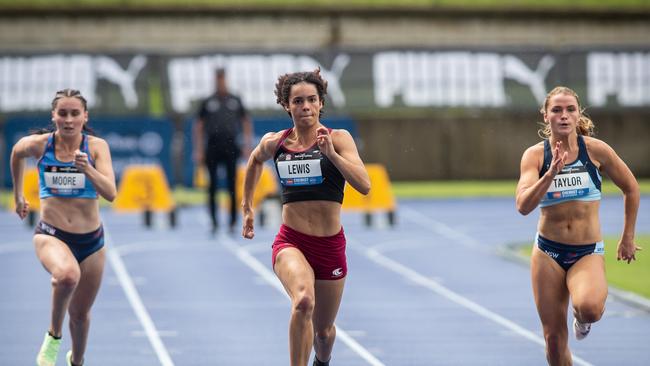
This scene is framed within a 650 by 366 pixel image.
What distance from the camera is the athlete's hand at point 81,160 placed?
8.86m

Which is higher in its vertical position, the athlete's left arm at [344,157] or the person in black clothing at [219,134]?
the athlete's left arm at [344,157]

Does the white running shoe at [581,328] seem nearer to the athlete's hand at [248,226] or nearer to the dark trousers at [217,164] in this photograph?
the athlete's hand at [248,226]

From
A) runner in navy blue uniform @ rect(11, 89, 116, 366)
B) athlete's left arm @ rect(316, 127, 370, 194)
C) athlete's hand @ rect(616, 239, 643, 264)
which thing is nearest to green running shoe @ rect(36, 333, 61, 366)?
runner in navy blue uniform @ rect(11, 89, 116, 366)

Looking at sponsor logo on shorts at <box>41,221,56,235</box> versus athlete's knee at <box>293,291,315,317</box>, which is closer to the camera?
Answer: athlete's knee at <box>293,291,315,317</box>

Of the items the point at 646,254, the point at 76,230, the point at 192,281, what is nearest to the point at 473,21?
the point at 646,254

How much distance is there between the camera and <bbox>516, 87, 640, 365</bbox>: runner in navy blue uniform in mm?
7984

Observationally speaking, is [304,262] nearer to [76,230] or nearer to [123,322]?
[76,230]

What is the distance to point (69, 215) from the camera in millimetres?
9328

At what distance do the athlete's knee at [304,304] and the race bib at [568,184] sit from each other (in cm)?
152

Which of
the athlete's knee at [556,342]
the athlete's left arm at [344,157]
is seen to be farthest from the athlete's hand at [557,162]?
the athlete's left arm at [344,157]

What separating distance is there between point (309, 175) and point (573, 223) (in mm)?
1593

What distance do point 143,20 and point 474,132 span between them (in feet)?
32.9

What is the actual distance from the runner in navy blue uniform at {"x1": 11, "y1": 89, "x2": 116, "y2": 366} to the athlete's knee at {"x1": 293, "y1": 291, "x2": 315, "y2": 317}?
175 centimetres

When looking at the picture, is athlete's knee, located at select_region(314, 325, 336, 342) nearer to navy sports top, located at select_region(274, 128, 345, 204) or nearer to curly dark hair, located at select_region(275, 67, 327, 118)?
navy sports top, located at select_region(274, 128, 345, 204)
